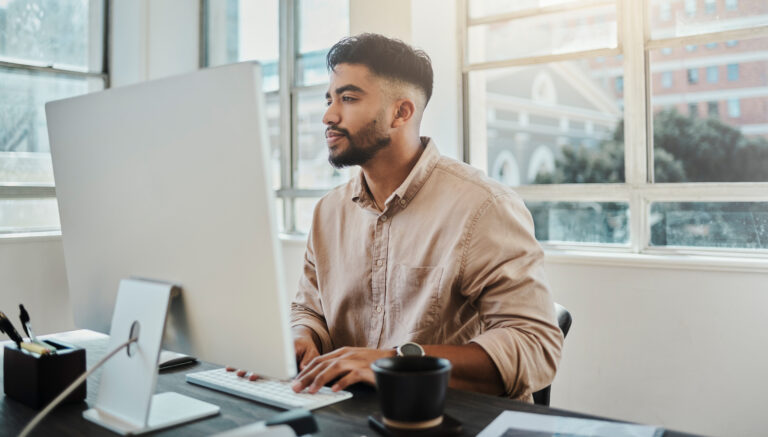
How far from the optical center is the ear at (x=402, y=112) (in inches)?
62.9

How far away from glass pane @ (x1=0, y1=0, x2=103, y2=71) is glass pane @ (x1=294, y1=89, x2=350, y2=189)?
124 centimetres

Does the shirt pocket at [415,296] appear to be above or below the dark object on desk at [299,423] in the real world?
above

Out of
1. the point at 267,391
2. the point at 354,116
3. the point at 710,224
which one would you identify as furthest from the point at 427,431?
the point at 710,224

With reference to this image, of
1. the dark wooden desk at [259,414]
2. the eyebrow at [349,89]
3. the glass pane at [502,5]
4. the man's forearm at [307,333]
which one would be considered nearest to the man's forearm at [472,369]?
the dark wooden desk at [259,414]

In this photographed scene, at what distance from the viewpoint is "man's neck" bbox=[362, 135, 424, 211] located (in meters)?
1.59

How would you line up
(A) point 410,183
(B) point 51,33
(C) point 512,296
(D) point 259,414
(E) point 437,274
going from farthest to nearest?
(B) point 51,33 < (A) point 410,183 < (E) point 437,274 < (C) point 512,296 < (D) point 259,414

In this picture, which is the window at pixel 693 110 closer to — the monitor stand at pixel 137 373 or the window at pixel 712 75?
the window at pixel 712 75

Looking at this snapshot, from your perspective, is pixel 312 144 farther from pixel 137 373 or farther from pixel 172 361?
pixel 137 373

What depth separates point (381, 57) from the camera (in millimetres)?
1568

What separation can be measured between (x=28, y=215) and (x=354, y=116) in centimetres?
249

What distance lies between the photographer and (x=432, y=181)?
150cm

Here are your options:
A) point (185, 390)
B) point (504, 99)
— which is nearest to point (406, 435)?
point (185, 390)

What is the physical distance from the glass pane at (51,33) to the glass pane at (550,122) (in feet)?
7.50

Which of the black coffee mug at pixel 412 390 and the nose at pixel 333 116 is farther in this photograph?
the nose at pixel 333 116
